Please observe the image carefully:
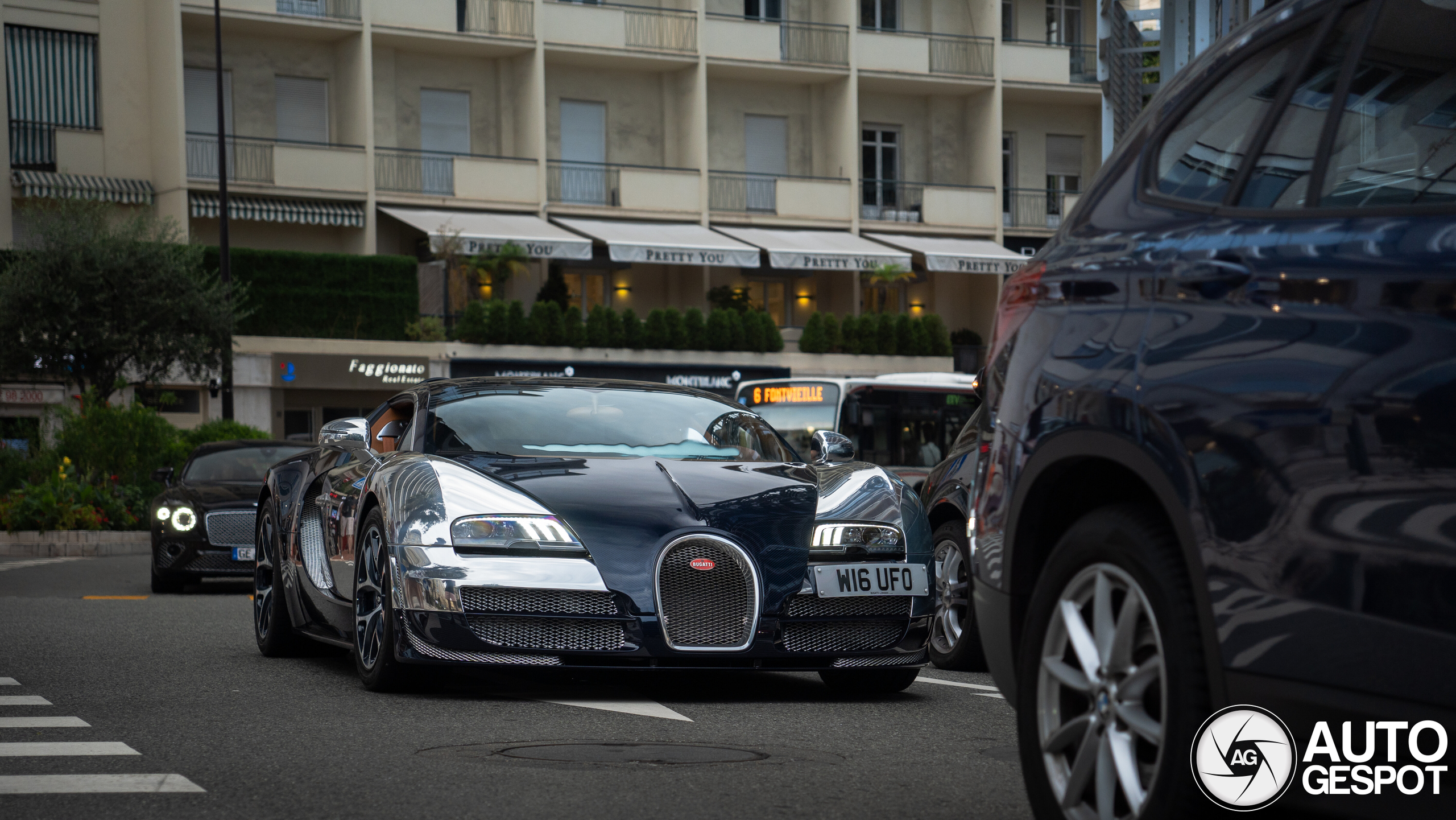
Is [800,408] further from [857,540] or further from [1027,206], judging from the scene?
[1027,206]

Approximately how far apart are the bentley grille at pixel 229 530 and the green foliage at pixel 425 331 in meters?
22.8

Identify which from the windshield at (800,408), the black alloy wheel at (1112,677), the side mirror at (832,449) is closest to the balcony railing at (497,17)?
the windshield at (800,408)

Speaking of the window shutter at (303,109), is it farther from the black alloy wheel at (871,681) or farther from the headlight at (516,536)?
the headlight at (516,536)

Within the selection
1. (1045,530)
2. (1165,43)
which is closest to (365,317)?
(1165,43)

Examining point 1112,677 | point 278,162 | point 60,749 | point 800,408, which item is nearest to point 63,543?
point 800,408

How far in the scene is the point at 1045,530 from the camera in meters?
4.04

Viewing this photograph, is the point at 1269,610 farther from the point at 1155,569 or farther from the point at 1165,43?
the point at 1165,43

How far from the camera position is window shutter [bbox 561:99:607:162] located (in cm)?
4316

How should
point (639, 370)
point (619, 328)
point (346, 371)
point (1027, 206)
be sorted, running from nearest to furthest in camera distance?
point (346, 371)
point (619, 328)
point (639, 370)
point (1027, 206)

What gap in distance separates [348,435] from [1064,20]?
4277cm

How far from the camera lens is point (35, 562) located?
875 inches

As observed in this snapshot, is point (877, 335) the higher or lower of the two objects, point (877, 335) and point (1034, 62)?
the lower

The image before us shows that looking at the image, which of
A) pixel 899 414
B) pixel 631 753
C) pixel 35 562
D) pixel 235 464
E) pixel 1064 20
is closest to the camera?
pixel 631 753

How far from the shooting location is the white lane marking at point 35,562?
20.9 metres
